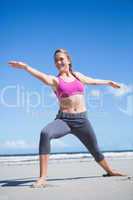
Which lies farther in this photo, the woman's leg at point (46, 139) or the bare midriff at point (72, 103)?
the bare midriff at point (72, 103)

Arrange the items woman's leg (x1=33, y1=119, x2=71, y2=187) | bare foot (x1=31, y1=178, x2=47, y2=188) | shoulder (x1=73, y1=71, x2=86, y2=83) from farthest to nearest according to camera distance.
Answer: shoulder (x1=73, y1=71, x2=86, y2=83) < woman's leg (x1=33, y1=119, x2=71, y2=187) < bare foot (x1=31, y1=178, x2=47, y2=188)

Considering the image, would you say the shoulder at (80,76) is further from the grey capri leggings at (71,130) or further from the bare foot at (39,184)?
the bare foot at (39,184)

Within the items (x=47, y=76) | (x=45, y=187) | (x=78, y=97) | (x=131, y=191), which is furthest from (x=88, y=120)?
(x=131, y=191)

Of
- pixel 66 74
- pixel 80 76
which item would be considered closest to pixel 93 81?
pixel 80 76

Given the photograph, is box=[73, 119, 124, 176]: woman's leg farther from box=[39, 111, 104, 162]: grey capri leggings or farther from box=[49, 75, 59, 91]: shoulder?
box=[49, 75, 59, 91]: shoulder

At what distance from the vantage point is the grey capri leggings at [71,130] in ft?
16.0

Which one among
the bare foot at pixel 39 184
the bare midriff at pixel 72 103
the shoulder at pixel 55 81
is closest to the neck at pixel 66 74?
the shoulder at pixel 55 81

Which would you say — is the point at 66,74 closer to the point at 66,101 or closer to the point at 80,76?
the point at 80,76

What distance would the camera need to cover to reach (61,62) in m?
5.23

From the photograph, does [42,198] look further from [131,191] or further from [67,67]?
[67,67]

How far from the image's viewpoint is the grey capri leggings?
487 centimetres

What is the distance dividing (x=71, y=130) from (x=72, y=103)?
337 mm

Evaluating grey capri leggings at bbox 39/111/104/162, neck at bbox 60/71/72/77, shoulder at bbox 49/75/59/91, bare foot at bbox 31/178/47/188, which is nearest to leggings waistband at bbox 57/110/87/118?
grey capri leggings at bbox 39/111/104/162

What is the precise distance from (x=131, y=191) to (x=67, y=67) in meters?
1.83
